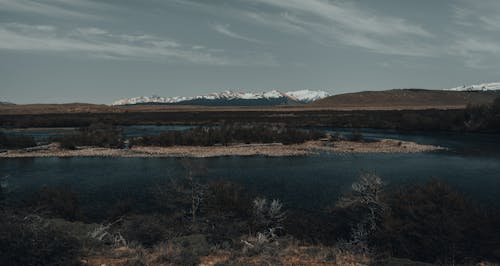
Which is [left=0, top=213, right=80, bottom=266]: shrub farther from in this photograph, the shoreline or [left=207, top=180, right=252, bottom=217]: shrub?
the shoreline

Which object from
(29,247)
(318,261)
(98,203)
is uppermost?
(29,247)

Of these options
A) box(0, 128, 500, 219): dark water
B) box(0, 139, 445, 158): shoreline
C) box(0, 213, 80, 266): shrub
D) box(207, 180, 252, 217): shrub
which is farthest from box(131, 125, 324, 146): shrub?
box(0, 213, 80, 266): shrub

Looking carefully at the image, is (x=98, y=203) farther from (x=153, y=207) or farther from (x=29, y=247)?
(x=29, y=247)

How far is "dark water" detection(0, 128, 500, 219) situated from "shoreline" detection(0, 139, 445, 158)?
87.0 inches

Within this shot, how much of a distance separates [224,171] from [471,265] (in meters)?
20.3

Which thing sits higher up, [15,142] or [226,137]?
[226,137]

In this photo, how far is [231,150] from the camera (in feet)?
131

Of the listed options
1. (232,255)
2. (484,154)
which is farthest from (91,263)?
(484,154)

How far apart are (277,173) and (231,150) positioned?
12829 millimetres

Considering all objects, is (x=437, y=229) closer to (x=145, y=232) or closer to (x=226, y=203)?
(x=226, y=203)

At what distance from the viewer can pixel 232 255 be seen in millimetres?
9539

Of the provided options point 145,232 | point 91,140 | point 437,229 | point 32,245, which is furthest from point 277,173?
point 91,140

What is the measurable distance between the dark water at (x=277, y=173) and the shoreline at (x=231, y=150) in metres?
2.21

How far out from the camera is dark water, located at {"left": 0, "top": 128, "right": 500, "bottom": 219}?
2144cm
